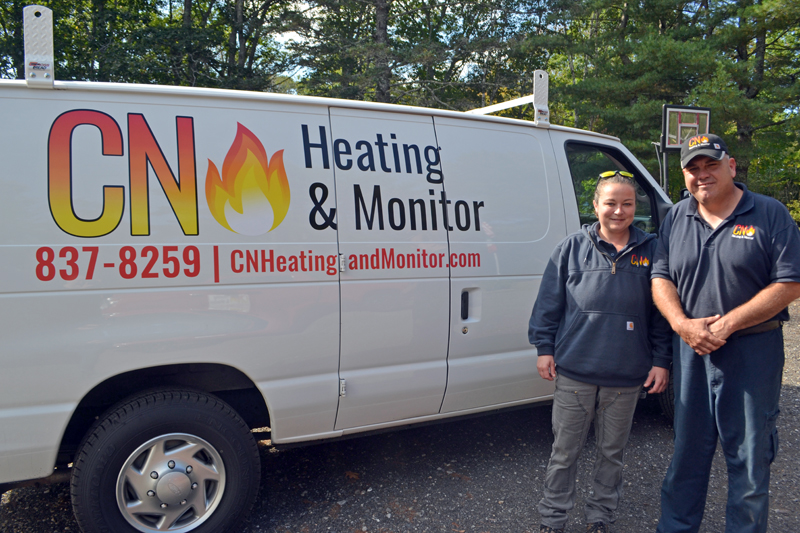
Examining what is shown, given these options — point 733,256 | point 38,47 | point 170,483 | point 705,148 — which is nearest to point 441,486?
point 170,483

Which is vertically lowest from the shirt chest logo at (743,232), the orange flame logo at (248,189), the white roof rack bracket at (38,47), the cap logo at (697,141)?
the shirt chest logo at (743,232)

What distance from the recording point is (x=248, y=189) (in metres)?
2.67

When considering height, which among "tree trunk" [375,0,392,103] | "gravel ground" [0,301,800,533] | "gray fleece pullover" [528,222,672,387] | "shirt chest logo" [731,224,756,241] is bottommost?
"gravel ground" [0,301,800,533]

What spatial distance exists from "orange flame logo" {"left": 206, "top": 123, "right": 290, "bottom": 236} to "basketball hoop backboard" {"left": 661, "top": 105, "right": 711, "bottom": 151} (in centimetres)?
362

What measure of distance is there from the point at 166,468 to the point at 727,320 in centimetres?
251

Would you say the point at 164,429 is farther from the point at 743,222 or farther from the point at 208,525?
the point at 743,222

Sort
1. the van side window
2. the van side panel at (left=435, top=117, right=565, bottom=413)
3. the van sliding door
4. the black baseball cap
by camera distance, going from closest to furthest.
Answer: the black baseball cap → the van sliding door → the van side panel at (left=435, top=117, right=565, bottom=413) → the van side window

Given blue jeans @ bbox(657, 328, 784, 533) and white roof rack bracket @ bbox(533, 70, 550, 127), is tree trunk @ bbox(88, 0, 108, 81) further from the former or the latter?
blue jeans @ bbox(657, 328, 784, 533)

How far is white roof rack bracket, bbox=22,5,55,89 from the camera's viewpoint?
7.73 feet

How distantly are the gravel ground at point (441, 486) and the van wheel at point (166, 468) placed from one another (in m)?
0.38

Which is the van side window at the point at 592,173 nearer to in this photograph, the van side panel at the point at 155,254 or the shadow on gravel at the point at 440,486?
the shadow on gravel at the point at 440,486

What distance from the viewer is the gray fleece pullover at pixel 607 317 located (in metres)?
2.58

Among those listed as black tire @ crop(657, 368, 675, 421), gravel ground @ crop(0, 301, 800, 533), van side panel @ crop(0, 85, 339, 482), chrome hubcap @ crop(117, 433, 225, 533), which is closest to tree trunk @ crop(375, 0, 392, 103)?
gravel ground @ crop(0, 301, 800, 533)

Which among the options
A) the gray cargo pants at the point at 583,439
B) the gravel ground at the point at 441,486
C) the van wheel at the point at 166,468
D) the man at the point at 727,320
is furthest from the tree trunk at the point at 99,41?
the man at the point at 727,320
